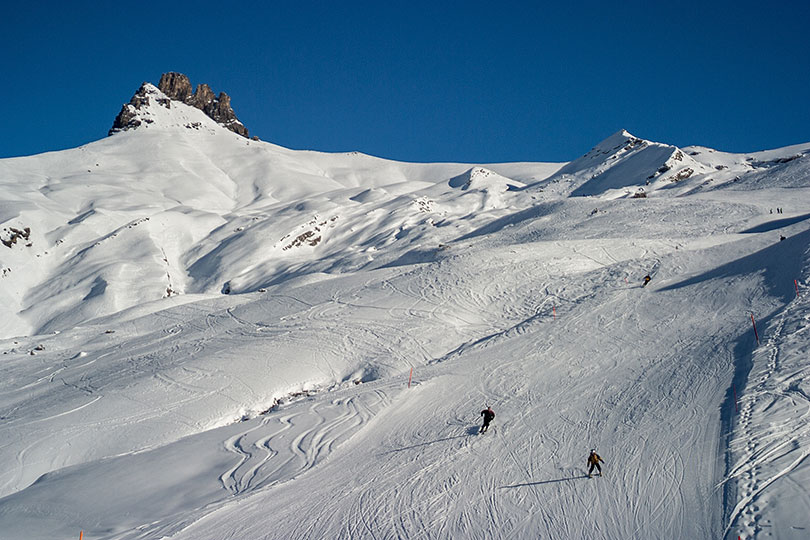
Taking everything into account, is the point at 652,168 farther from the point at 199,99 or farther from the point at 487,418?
the point at 199,99

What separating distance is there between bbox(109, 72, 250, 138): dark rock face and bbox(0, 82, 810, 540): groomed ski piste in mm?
127689

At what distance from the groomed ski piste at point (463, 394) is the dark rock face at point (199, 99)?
12769 centimetres

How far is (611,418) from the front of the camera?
15.1 m

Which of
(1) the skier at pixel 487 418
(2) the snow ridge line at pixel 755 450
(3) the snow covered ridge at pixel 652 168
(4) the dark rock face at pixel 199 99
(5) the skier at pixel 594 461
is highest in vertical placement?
(4) the dark rock face at pixel 199 99

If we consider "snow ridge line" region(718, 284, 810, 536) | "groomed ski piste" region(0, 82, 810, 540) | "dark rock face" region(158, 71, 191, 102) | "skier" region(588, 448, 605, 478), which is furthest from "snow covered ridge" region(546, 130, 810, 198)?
"dark rock face" region(158, 71, 191, 102)

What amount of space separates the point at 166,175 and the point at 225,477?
114m

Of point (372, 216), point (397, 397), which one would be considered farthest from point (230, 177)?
point (397, 397)

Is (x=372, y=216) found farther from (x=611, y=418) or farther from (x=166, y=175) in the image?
(x=611, y=418)

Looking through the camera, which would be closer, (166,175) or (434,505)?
(434,505)

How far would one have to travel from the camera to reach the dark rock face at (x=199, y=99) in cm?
16475

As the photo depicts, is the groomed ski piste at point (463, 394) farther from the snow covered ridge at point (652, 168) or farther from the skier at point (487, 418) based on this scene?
the snow covered ridge at point (652, 168)

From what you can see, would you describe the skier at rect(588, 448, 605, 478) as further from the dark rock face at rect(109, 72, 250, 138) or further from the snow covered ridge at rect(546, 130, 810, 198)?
the dark rock face at rect(109, 72, 250, 138)

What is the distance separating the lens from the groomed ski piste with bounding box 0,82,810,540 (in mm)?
11781

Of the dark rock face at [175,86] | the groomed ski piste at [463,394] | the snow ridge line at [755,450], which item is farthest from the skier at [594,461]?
the dark rock face at [175,86]
